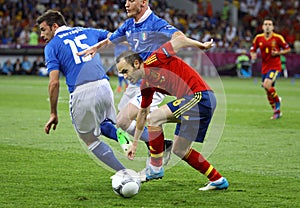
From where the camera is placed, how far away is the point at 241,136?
476 inches

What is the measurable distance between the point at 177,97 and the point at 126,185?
3.52ft

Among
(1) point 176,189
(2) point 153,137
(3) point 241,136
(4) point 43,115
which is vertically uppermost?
(2) point 153,137

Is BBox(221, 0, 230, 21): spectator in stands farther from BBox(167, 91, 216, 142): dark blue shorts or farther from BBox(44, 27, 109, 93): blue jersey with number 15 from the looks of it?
BBox(167, 91, 216, 142): dark blue shorts

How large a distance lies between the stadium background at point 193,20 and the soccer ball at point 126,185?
2451cm

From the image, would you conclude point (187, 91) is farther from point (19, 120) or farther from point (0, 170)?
point (19, 120)

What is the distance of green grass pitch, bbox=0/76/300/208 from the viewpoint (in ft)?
22.0

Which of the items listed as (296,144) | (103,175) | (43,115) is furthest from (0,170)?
(43,115)

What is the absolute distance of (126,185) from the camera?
22.4ft

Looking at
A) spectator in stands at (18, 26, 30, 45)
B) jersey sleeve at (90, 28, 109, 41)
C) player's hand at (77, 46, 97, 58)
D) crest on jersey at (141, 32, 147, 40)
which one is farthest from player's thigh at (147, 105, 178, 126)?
spectator in stands at (18, 26, 30, 45)

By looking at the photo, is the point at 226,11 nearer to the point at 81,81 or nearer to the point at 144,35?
the point at 144,35

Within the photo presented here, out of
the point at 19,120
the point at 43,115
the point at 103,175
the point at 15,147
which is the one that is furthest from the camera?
the point at 43,115

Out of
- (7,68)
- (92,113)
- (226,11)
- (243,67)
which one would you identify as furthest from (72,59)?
(226,11)

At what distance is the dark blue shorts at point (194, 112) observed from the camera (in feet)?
22.9

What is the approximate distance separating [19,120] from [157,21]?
712 centimetres
